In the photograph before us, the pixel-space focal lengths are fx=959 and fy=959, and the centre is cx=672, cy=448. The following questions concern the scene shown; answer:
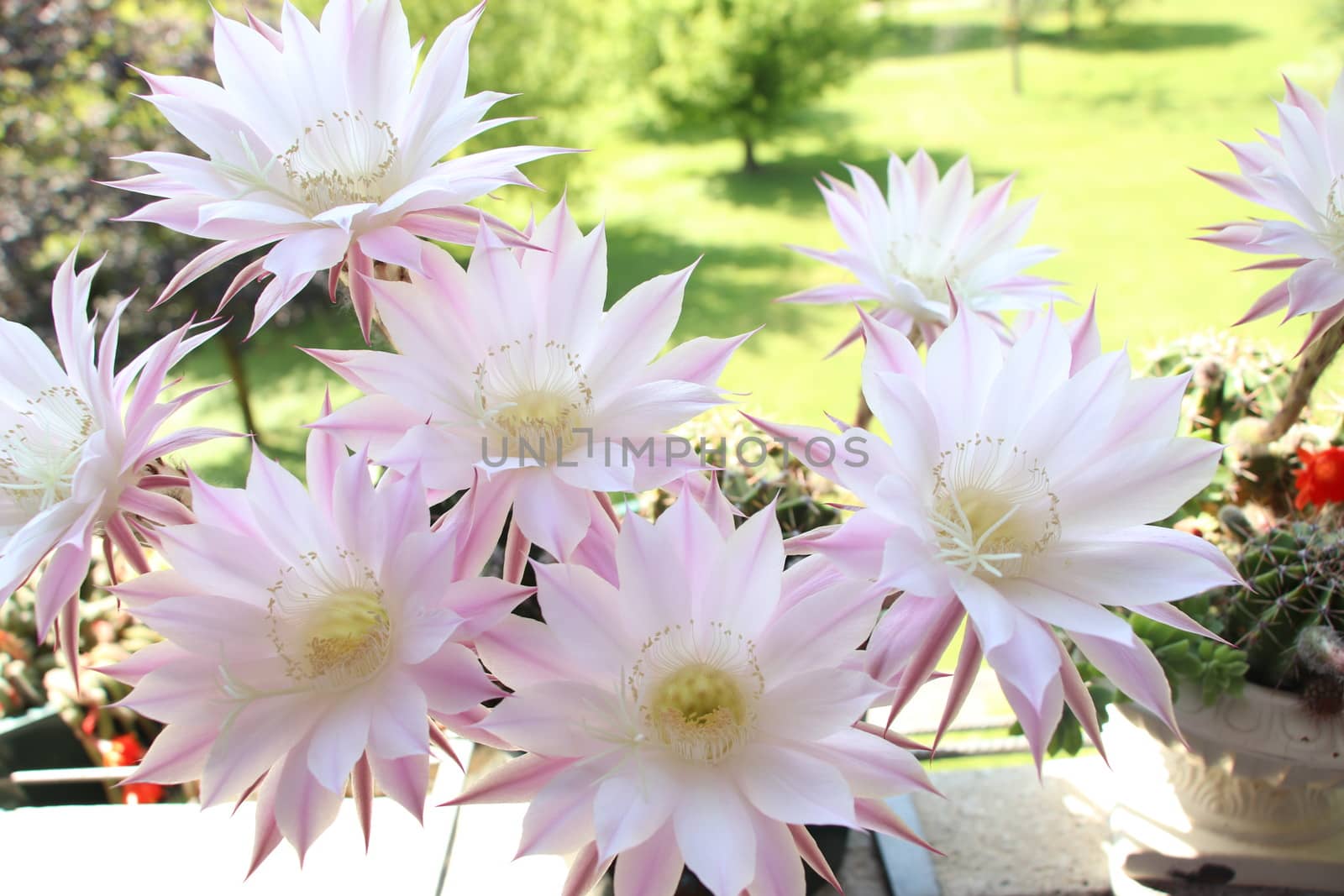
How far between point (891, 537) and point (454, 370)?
0.24 m

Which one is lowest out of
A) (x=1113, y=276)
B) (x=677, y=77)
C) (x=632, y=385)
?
(x=1113, y=276)

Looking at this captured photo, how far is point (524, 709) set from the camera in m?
0.42

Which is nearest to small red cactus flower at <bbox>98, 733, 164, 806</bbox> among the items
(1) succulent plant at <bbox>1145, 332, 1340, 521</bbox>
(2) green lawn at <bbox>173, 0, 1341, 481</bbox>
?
(1) succulent plant at <bbox>1145, 332, 1340, 521</bbox>

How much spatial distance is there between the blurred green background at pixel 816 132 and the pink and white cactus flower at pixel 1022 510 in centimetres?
256

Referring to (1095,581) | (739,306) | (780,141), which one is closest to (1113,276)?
(739,306)

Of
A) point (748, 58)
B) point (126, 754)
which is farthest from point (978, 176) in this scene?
point (126, 754)

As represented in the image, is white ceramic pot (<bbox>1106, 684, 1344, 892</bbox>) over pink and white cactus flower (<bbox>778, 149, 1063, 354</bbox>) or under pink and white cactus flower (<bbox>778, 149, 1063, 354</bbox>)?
under

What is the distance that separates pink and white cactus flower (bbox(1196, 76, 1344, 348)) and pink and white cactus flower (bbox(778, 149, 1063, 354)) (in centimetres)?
14

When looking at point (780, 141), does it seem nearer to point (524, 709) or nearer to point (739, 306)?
point (739, 306)

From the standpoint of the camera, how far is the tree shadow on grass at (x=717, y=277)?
424 centimetres

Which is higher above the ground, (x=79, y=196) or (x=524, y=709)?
(x=79, y=196)

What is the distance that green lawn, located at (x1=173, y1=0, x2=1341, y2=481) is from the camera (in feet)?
13.5

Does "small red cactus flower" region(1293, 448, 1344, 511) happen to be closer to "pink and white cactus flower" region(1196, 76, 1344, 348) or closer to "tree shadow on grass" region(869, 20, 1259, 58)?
"pink and white cactus flower" region(1196, 76, 1344, 348)

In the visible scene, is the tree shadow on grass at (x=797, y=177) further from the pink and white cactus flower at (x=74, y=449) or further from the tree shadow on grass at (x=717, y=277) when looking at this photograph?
the pink and white cactus flower at (x=74, y=449)
